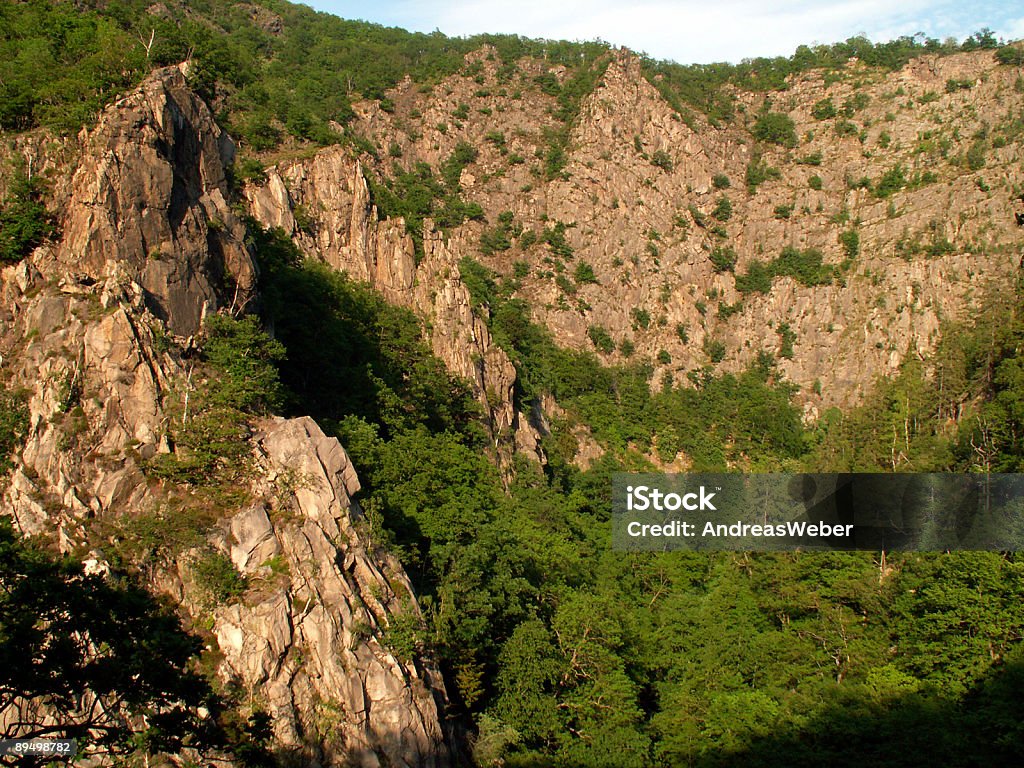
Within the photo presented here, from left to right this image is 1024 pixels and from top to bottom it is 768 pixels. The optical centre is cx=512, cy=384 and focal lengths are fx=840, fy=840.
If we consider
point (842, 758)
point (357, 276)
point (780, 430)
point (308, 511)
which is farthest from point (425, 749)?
point (780, 430)

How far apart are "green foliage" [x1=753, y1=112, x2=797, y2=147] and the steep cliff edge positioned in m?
77.7

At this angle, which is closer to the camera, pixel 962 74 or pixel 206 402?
pixel 206 402

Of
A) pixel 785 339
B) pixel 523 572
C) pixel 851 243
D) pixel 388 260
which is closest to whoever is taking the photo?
pixel 523 572

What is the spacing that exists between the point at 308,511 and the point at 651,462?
45323mm

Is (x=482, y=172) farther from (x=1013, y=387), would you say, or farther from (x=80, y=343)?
(x=80, y=343)

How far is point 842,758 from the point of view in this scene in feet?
88.9

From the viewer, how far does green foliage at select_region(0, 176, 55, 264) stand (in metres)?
24.3

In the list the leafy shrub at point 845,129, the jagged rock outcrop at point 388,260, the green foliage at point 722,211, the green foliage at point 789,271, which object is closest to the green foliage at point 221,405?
the jagged rock outcrop at point 388,260

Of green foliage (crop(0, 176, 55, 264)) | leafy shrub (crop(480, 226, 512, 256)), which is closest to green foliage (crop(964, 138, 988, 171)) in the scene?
leafy shrub (crop(480, 226, 512, 256))

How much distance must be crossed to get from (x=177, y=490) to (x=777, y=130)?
84126mm

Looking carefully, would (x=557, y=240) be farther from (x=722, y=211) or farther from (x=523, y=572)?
(x=523, y=572)

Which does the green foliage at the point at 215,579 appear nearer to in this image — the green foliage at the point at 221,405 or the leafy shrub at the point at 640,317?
the green foliage at the point at 221,405

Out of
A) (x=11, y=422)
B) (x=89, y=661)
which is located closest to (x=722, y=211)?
(x=11, y=422)

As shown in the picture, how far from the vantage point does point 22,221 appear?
80.6 feet
